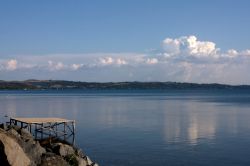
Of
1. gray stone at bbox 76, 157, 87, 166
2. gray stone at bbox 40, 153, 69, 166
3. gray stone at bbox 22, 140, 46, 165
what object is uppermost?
gray stone at bbox 22, 140, 46, 165

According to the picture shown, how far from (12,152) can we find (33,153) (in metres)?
3.53

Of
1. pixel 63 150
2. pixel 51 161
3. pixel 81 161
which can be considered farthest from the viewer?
pixel 63 150

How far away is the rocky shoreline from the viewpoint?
2728cm

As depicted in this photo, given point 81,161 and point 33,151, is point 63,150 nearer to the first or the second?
point 81,161

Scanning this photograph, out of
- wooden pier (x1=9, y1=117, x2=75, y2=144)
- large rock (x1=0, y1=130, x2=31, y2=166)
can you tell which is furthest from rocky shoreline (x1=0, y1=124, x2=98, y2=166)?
wooden pier (x1=9, y1=117, x2=75, y2=144)

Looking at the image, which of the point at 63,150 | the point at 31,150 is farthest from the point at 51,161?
the point at 63,150

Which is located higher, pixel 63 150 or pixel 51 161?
pixel 63 150

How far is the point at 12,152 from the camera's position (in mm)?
27453

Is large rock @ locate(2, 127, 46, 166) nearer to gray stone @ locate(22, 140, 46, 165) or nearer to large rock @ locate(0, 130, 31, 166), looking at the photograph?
gray stone @ locate(22, 140, 46, 165)

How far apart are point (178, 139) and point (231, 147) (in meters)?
7.70

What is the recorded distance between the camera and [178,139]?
5612 centimetres

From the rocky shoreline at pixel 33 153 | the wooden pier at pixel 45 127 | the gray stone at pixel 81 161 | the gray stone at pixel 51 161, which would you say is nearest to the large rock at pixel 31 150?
the rocky shoreline at pixel 33 153

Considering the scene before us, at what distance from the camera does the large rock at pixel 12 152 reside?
2712 centimetres

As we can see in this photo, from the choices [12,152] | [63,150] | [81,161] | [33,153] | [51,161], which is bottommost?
[81,161]
